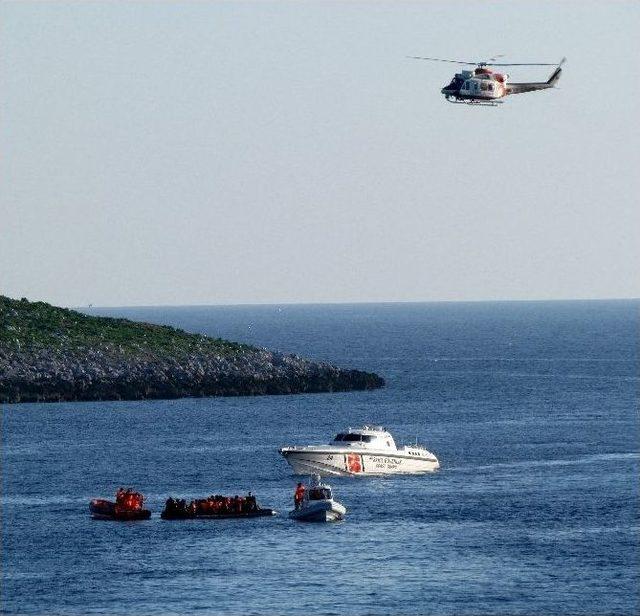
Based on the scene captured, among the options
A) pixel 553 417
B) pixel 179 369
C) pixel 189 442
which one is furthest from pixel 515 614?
pixel 179 369

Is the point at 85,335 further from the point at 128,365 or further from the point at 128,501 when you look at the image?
the point at 128,501

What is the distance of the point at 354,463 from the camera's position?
96.4 meters

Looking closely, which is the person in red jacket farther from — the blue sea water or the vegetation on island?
the vegetation on island

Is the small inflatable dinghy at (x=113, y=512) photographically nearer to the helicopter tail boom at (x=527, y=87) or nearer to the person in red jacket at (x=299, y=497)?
the person in red jacket at (x=299, y=497)

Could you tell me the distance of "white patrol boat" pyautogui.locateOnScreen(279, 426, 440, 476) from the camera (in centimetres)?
9519

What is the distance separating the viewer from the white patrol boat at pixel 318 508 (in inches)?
3137

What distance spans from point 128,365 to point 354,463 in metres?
64.2

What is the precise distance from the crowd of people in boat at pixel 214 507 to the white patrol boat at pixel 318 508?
2265mm

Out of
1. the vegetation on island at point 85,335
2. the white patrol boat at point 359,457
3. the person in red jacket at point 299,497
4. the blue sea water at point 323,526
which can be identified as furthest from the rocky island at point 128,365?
the person in red jacket at point 299,497

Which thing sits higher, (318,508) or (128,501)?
(128,501)

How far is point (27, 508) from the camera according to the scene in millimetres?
84375

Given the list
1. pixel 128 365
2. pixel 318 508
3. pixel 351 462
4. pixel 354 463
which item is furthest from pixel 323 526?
pixel 128 365

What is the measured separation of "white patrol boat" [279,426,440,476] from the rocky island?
53.6 meters

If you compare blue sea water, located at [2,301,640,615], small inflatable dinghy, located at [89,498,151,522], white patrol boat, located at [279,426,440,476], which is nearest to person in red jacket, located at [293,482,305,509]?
blue sea water, located at [2,301,640,615]
